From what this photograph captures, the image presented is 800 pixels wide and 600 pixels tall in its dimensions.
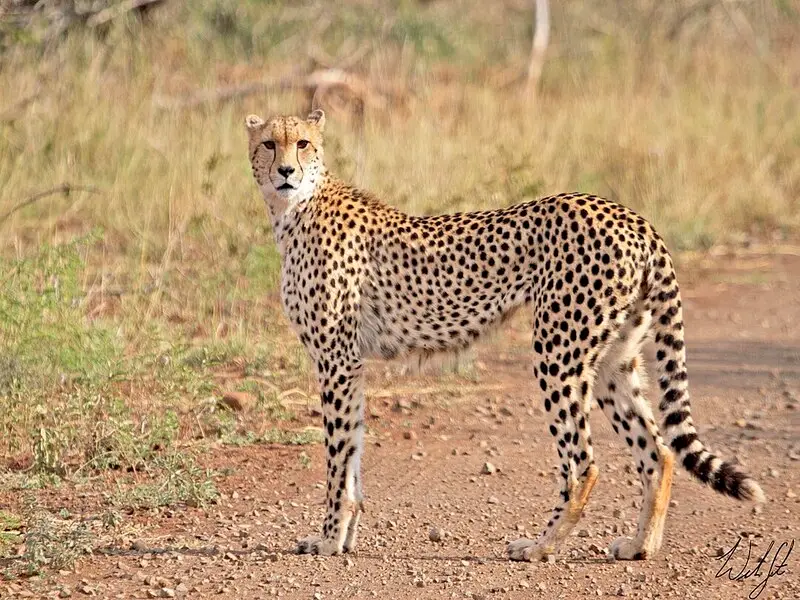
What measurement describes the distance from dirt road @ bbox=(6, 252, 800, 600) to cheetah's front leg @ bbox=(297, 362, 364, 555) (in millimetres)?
75

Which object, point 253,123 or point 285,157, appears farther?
point 253,123

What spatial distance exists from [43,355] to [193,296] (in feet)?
5.71

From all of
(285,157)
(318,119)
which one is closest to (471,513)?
(285,157)

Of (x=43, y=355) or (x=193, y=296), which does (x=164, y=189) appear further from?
(x=43, y=355)

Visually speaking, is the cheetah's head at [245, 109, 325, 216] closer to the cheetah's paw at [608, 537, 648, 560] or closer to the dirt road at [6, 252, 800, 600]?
the dirt road at [6, 252, 800, 600]

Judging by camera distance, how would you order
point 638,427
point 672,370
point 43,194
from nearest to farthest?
point 672,370 < point 638,427 < point 43,194

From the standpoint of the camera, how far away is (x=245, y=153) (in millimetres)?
9148

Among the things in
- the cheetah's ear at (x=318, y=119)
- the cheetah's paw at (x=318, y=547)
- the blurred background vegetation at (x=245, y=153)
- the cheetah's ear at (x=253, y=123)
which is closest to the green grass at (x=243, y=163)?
the blurred background vegetation at (x=245, y=153)

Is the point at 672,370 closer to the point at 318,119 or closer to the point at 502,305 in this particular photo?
the point at 502,305

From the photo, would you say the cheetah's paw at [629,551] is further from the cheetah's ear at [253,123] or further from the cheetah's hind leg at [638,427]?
the cheetah's ear at [253,123]

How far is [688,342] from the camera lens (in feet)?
25.2

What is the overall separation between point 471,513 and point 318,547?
69 centimetres
